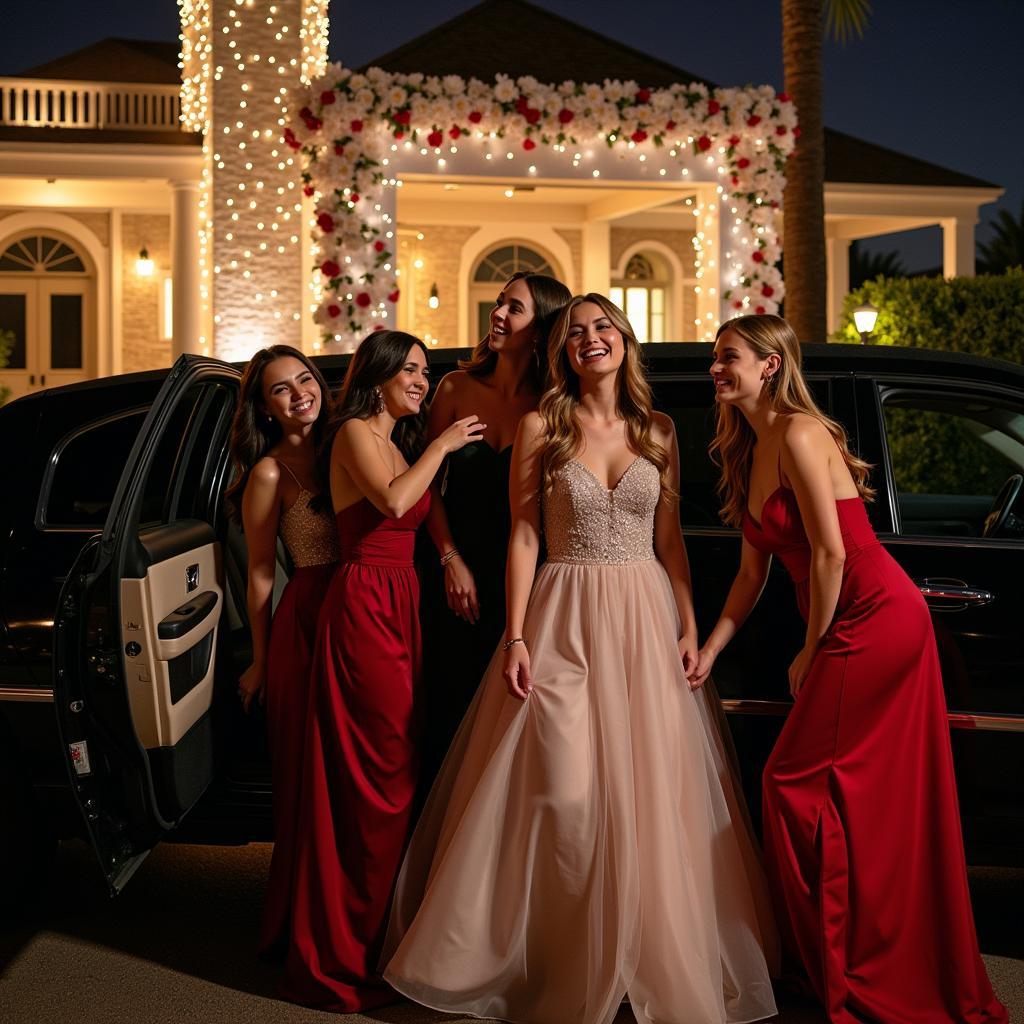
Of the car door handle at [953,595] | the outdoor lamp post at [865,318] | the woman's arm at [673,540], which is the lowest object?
the car door handle at [953,595]

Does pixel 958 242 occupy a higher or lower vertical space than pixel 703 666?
higher

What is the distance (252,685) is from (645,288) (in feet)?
61.1

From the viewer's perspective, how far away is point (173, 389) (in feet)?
12.2

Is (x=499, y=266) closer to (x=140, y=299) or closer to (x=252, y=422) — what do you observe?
(x=140, y=299)

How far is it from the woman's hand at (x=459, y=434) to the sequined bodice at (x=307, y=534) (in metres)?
0.50

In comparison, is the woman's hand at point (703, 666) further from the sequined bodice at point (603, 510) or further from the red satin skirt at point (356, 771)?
the red satin skirt at point (356, 771)

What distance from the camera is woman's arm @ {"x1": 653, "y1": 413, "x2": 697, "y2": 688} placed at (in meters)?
4.05

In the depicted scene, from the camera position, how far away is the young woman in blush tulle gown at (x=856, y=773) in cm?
377

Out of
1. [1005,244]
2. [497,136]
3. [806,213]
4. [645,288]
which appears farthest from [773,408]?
[1005,244]

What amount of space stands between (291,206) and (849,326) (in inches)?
292

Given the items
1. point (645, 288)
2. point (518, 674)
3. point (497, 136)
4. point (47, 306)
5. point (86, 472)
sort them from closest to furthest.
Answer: point (518, 674)
point (86, 472)
point (497, 136)
point (47, 306)
point (645, 288)

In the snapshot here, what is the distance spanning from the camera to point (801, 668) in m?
3.90

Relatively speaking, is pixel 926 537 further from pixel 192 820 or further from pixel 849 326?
pixel 849 326

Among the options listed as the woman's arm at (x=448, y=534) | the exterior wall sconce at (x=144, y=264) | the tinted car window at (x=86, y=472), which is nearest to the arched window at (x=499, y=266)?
the exterior wall sconce at (x=144, y=264)
